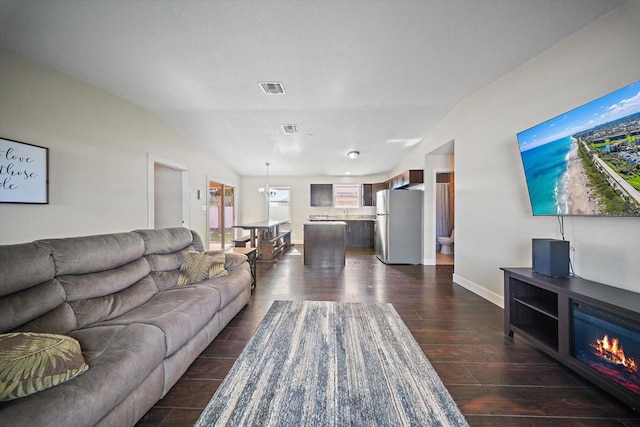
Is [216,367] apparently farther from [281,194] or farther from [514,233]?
[281,194]

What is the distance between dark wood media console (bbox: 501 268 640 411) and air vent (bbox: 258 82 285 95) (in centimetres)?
317

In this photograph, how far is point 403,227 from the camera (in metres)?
5.08

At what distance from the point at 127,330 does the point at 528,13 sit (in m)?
3.60

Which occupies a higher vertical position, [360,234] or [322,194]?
[322,194]

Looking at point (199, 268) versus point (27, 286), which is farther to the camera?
point (199, 268)

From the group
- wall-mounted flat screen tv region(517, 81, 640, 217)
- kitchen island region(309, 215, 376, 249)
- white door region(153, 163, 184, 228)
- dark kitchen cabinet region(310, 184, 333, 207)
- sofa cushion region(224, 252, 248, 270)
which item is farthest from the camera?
dark kitchen cabinet region(310, 184, 333, 207)

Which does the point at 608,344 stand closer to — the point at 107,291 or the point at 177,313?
the point at 177,313

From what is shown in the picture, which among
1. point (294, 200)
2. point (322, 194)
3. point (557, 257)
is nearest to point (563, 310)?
point (557, 257)

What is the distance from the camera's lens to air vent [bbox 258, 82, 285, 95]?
291cm

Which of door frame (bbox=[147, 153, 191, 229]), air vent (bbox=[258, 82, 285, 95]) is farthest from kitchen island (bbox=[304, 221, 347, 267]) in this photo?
air vent (bbox=[258, 82, 285, 95])

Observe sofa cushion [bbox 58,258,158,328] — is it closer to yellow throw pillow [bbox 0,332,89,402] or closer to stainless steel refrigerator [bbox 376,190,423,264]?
yellow throw pillow [bbox 0,332,89,402]

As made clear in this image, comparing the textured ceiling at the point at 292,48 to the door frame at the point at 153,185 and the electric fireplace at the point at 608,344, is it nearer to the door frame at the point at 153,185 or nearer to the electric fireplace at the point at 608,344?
the door frame at the point at 153,185

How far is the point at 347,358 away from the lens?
1841 millimetres

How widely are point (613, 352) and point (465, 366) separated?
83 cm
